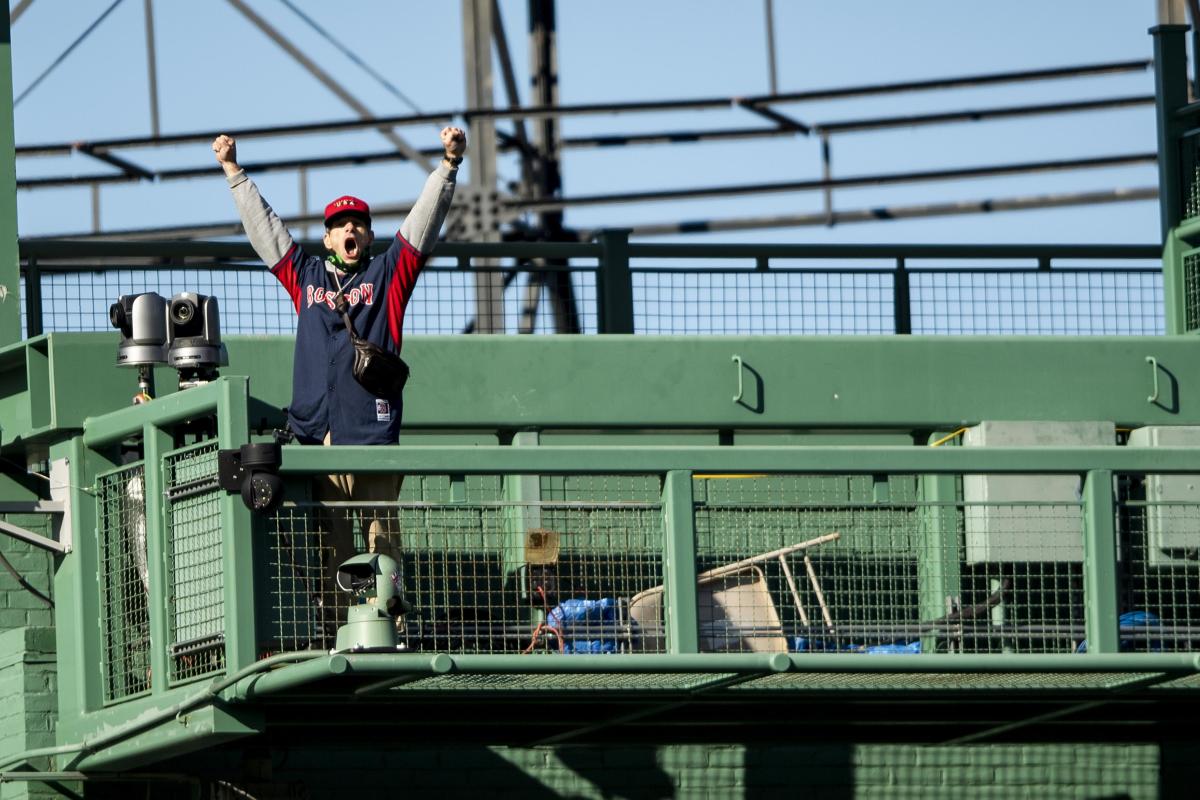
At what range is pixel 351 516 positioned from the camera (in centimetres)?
1120

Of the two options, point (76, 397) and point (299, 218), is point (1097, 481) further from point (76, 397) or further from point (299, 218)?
point (299, 218)

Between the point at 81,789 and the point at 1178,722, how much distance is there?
234 inches

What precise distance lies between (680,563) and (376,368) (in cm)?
164

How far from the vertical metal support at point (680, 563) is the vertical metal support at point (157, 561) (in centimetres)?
226

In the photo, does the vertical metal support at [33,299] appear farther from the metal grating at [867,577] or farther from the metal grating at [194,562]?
the metal grating at [867,577]

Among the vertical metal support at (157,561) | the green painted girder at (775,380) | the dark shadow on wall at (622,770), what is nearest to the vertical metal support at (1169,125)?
the green painted girder at (775,380)

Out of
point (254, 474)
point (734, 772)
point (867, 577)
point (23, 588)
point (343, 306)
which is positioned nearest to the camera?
point (254, 474)

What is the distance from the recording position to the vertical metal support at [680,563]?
11359 millimetres

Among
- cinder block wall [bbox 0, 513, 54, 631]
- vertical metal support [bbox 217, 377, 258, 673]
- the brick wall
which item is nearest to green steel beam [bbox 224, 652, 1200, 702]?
vertical metal support [bbox 217, 377, 258, 673]


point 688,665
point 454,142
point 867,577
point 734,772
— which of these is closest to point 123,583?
Result: point 454,142

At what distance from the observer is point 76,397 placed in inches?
486

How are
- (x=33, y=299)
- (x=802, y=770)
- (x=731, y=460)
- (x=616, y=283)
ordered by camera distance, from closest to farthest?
1. (x=731, y=460)
2. (x=802, y=770)
3. (x=33, y=299)
4. (x=616, y=283)

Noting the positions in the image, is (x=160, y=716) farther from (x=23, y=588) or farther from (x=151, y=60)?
(x=151, y=60)

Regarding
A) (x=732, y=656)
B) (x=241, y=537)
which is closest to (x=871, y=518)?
(x=732, y=656)
